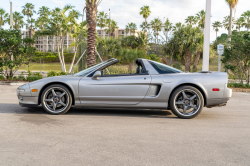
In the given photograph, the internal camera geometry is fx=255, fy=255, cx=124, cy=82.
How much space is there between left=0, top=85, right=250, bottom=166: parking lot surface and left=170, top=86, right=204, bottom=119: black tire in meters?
0.18

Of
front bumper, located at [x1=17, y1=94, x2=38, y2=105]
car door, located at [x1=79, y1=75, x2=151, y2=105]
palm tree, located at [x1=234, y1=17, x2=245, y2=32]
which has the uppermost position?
palm tree, located at [x1=234, y1=17, x2=245, y2=32]

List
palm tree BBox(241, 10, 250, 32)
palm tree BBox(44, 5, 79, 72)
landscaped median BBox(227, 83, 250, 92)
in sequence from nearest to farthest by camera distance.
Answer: landscaped median BBox(227, 83, 250, 92)
palm tree BBox(44, 5, 79, 72)
palm tree BBox(241, 10, 250, 32)

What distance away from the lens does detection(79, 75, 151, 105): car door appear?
5.66 meters

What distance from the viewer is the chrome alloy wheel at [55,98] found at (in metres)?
5.73

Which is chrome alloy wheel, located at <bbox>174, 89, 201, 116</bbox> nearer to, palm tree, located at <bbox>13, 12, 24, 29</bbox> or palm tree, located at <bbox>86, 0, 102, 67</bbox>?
palm tree, located at <bbox>86, 0, 102, 67</bbox>

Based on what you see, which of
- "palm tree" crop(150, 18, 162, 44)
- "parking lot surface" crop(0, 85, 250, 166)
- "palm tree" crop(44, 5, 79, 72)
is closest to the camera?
"parking lot surface" crop(0, 85, 250, 166)

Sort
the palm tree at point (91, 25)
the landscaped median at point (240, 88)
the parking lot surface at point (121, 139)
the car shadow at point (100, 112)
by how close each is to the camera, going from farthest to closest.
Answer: the palm tree at point (91, 25), the landscaped median at point (240, 88), the car shadow at point (100, 112), the parking lot surface at point (121, 139)

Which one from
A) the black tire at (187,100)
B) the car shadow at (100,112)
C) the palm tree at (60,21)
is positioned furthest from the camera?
the palm tree at (60,21)

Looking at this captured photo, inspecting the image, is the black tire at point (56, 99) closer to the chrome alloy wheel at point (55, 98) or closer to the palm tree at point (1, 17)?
the chrome alloy wheel at point (55, 98)

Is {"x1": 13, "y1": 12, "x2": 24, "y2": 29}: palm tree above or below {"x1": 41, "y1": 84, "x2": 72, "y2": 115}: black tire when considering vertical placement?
above

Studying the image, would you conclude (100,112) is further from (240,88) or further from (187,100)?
(240,88)

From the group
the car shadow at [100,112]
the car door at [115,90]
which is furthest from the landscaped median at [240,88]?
the car door at [115,90]

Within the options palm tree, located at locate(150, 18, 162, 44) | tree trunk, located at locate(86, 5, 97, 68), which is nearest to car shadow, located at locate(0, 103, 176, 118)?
tree trunk, located at locate(86, 5, 97, 68)

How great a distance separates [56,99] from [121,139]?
2.37m
